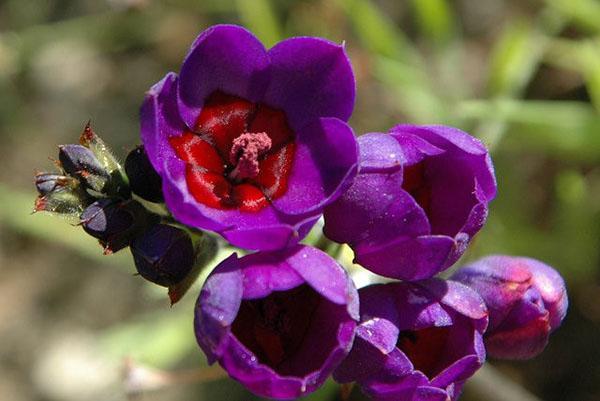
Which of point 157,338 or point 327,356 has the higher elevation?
point 327,356

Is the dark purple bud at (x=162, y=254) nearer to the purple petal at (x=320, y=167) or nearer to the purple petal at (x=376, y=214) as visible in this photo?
the purple petal at (x=320, y=167)

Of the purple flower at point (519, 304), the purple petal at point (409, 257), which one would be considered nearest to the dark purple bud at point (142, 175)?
the purple petal at point (409, 257)

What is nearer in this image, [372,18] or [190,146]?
[190,146]

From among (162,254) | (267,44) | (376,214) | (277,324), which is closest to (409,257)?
(376,214)

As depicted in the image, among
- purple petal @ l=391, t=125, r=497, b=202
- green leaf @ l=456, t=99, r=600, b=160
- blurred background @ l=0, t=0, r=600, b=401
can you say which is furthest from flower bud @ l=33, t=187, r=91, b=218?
green leaf @ l=456, t=99, r=600, b=160

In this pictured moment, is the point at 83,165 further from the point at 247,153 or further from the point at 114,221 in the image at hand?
the point at 247,153

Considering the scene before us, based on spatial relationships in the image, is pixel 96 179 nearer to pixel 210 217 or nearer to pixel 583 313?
pixel 210 217

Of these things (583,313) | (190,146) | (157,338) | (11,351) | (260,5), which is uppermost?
(190,146)

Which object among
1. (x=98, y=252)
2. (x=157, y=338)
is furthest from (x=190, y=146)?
(x=98, y=252)

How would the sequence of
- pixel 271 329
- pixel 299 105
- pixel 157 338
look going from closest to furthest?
pixel 271 329 < pixel 299 105 < pixel 157 338
